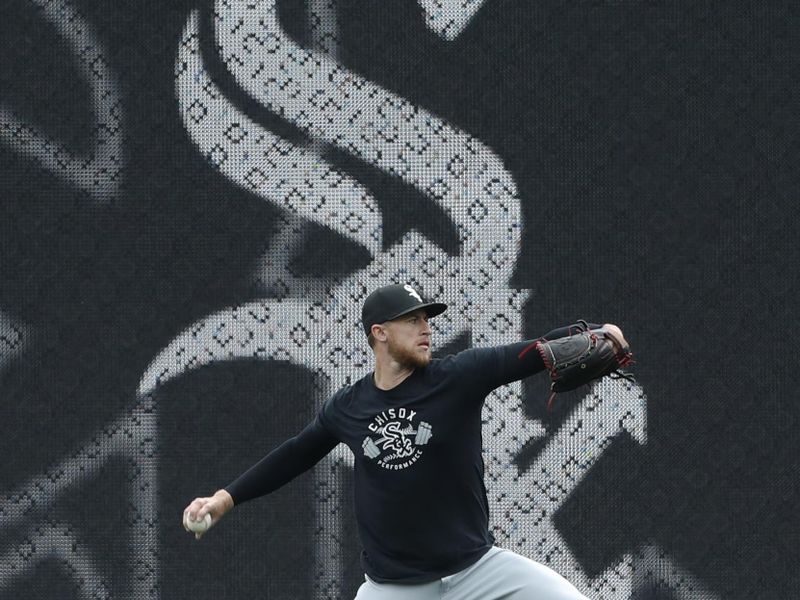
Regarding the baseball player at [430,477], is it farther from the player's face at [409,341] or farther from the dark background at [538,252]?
the dark background at [538,252]

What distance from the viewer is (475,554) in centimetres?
375

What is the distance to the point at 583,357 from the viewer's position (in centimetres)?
354

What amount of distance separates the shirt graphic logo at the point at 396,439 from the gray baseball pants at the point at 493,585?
355 mm

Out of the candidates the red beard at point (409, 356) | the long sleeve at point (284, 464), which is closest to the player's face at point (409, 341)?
the red beard at point (409, 356)

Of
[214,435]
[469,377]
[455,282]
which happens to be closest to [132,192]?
[214,435]

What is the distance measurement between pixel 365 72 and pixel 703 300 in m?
1.48

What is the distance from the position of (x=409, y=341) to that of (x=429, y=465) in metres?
0.38

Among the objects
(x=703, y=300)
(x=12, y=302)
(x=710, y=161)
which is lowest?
(x=12, y=302)

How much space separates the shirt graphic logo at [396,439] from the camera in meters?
3.73

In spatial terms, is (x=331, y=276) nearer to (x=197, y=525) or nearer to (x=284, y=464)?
(x=284, y=464)

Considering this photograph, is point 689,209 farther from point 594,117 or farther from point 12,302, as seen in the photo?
point 12,302

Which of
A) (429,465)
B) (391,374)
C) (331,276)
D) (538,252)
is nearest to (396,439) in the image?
(429,465)

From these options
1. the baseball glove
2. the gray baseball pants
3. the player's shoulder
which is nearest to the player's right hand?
the player's shoulder

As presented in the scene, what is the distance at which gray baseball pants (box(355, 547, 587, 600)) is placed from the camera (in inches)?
145
